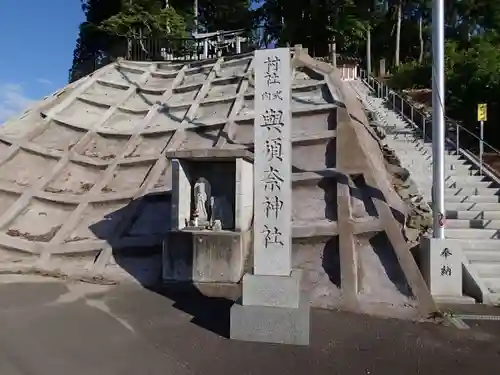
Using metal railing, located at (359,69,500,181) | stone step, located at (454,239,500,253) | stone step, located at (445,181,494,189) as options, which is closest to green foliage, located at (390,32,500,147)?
metal railing, located at (359,69,500,181)

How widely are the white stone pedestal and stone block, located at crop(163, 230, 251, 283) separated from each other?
3310 mm

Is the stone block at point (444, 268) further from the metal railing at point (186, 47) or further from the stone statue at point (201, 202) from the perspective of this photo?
the metal railing at point (186, 47)

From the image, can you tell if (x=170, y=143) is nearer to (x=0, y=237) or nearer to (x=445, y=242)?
(x=0, y=237)

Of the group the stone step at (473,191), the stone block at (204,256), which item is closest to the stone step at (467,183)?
the stone step at (473,191)

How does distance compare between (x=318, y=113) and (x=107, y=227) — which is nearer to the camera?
(x=107, y=227)

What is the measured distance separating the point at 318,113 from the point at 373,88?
1079 cm

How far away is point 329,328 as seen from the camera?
230 inches

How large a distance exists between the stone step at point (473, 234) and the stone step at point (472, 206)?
87cm

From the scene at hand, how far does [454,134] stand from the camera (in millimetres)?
14078

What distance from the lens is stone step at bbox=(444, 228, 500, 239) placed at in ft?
27.9

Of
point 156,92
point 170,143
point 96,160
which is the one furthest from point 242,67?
point 96,160

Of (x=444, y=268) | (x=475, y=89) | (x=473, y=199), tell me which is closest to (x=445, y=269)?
(x=444, y=268)

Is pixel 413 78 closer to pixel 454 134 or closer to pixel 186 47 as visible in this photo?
pixel 454 134

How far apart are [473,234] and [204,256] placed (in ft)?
17.9
